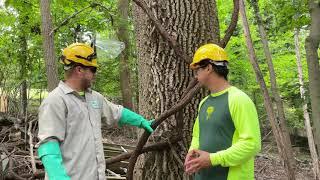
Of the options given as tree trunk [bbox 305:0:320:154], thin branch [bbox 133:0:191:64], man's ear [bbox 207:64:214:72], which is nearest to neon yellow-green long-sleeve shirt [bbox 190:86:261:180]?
man's ear [bbox 207:64:214:72]

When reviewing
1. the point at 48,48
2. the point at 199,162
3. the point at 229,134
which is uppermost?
the point at 48,48

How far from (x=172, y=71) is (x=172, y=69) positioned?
0.02 meters

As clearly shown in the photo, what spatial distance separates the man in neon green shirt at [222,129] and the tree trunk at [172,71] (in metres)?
0.97

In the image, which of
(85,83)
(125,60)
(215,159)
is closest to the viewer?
(215,159)

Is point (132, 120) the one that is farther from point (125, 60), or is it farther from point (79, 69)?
point (125, 60)

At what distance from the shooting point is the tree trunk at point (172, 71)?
12.5 ft

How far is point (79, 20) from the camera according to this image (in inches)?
498

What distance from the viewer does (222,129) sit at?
8.59ft

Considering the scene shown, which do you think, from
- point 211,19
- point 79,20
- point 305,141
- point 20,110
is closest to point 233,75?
point 305,141

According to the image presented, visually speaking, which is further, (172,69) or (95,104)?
(172,69)

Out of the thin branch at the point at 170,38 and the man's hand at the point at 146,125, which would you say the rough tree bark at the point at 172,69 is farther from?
the man's hand at the point at 146,125

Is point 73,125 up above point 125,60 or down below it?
below

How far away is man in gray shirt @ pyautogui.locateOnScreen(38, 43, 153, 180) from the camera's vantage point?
270 centimetres

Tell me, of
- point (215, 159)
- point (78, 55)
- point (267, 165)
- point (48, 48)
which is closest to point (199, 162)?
point (215, 159)
